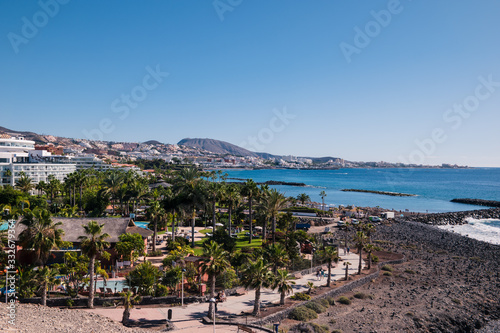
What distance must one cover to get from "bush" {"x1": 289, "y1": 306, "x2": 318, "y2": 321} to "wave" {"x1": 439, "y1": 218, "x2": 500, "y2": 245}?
4786 centimetres

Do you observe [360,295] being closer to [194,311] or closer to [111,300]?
[194,311]

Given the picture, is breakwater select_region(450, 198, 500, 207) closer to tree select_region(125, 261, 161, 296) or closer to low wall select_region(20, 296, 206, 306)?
low wall select_region(20, 296, 206, 306)

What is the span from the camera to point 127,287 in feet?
83.8

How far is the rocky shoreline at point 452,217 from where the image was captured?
76375mm

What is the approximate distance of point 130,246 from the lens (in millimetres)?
30688

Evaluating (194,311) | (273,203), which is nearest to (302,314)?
(194,311)

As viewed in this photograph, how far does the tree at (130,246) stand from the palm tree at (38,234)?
344 inches

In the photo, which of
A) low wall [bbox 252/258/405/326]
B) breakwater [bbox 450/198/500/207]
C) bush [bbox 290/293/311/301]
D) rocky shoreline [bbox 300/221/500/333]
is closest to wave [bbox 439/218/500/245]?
rocky shoreline [bbox 300/221/500/333]

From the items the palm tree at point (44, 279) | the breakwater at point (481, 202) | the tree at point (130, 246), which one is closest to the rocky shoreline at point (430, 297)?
the tree at point (130, 246)

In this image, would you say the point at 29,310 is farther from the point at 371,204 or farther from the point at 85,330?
the point at 371,204

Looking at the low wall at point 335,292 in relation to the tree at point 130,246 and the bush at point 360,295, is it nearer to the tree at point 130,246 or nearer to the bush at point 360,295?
the bush at point 360,295

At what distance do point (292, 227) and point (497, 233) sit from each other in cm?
4430

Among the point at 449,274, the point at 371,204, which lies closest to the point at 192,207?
the point at 449,274

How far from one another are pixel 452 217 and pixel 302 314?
245 feet
